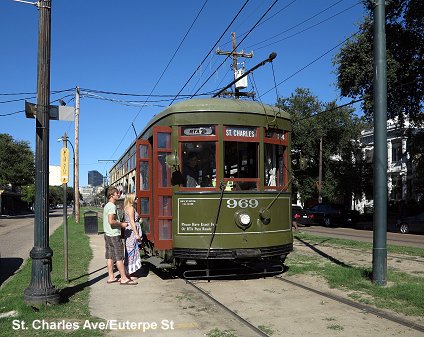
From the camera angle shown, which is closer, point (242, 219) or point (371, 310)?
point (371, 310)

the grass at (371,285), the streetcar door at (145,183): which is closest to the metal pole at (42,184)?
the streetcar door at (145,183)

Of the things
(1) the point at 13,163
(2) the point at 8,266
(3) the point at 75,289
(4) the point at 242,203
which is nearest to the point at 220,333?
(4) the point at 242,203

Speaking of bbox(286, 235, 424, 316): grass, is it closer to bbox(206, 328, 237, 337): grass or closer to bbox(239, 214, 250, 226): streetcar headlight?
bbox(239, 214, 250, 226): streetcar headlight

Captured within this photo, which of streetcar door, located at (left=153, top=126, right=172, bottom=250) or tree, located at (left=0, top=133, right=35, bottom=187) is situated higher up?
tree, located at (left=0, top=133, right=35, bottom=187)

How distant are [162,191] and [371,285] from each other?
4054 millimetres

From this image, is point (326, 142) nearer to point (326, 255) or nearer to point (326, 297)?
point (326, 255)

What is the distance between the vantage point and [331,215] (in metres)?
32.1

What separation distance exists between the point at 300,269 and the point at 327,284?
1.60 metres

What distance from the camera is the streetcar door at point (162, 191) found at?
28.4 ft

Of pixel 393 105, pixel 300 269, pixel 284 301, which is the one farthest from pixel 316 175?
pixel 284 301

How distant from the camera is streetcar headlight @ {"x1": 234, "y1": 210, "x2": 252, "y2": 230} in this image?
849 cm

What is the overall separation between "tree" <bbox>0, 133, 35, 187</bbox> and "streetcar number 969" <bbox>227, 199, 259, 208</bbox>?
167ft

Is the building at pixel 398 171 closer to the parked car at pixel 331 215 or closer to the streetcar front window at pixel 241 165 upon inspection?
the parked car at pixel 331 215

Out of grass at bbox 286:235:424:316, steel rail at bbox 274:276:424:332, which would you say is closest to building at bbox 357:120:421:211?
grass at bbox 286:235:424:316
